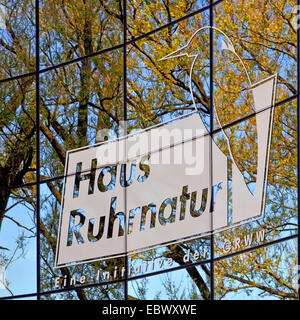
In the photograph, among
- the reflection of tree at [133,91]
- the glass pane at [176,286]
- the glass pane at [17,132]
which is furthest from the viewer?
the glass pane at [17,132]

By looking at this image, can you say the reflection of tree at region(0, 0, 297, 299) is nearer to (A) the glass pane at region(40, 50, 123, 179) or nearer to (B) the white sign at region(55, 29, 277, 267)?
(A) the glass pane at region(40, 50, 123, 179)

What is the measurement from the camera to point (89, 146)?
9.16m

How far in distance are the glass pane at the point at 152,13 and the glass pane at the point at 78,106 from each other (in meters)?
0.36

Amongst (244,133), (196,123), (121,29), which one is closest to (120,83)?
(121,29)

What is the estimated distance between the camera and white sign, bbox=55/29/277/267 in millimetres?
7719

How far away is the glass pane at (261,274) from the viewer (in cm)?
755

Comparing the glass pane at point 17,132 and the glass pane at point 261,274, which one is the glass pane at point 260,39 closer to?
the glass pane at point 261,274

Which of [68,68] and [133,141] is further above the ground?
[68,68]

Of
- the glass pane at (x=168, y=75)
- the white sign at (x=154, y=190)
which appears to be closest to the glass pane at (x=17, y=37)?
the white sign at (x=154, y=190)

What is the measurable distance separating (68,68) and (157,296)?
2807 millimetres

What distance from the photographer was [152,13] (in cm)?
873

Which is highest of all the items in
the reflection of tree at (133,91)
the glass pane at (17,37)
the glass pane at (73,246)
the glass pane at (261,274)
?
the glass pane at (17,37)

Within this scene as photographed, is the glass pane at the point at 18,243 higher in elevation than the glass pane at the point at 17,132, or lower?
lower

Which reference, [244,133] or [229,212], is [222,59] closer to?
[244,133]
